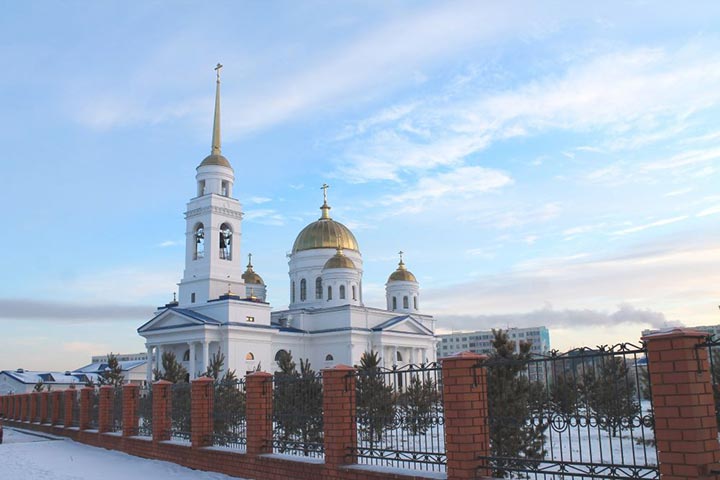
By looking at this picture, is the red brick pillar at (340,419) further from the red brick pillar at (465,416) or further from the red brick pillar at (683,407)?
the red brick pillar at (683,407)

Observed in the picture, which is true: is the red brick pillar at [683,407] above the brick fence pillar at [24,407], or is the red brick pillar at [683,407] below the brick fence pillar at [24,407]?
above

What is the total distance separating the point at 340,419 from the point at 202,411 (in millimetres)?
4316

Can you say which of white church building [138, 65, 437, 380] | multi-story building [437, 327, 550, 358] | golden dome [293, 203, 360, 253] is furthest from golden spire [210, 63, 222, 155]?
multi-story building [437, 327, 550, 358]

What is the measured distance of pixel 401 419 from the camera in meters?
8.78

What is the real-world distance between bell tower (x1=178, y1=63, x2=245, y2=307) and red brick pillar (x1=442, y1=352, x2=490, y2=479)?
3534 cm

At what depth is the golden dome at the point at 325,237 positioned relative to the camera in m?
51.6

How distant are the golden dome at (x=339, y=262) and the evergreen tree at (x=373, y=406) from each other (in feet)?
124

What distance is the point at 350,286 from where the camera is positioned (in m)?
48.5

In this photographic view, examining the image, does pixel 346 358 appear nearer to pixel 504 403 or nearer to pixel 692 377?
pixel 504 403

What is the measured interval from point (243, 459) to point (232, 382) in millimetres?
1489

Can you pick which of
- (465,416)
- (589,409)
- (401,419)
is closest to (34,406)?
(401,419)

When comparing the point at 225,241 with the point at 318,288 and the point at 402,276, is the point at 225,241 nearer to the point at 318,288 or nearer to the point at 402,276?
the point at 318,288

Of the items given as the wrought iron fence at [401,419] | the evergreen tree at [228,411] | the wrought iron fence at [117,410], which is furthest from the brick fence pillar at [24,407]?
the wrought iron fence at [401,419]

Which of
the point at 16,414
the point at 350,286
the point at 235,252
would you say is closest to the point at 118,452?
the point at 16,414
